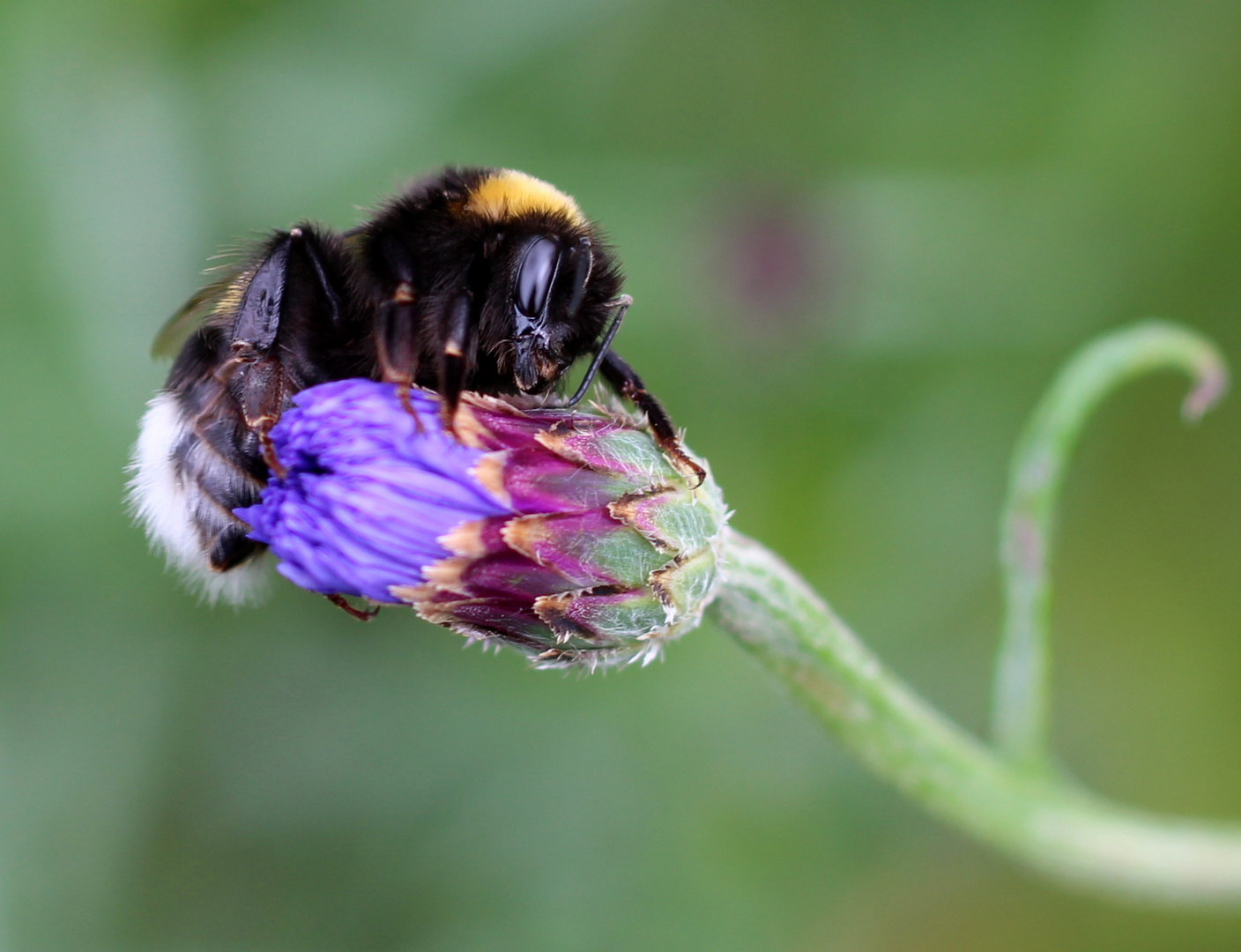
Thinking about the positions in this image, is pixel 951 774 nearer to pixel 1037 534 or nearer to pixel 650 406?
pixel 1037 534

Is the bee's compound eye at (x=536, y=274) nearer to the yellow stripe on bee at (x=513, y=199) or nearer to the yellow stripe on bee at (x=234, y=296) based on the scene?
the yellow stripe on bee at (x=513, y=199)

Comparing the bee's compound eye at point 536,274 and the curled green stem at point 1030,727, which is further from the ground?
the bee's compound eye at point 536,274

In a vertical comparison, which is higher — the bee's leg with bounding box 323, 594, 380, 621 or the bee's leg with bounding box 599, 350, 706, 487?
the bee's leg with bounding box 599, 350, 706, 487

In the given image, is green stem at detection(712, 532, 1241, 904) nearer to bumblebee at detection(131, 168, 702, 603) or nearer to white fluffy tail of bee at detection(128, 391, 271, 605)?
bumblebee at detection(131, 168, 702, 603)

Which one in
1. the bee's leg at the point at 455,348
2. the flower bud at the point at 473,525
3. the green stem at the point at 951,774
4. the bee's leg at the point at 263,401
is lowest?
the green stem at the point at 951,774

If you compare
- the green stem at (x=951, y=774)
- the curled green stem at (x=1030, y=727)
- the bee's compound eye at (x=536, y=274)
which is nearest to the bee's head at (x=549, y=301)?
the bee's compound eye at (x=536, y=274)

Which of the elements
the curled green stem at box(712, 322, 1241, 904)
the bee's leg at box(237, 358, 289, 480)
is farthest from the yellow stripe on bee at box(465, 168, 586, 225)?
the curled green stem at box(712, 322, 1241, 904)
